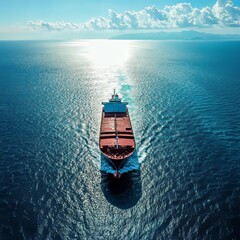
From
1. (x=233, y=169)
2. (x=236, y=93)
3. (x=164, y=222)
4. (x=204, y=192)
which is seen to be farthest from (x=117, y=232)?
(x=236, y=93)

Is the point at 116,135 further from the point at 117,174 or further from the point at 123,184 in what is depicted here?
the point at 123,184

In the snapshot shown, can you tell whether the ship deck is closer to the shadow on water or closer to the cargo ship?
the cargo ship

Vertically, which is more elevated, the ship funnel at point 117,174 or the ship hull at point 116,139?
the ship hull at point 116,139

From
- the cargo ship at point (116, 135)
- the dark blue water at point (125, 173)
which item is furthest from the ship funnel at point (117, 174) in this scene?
the dark blue water at point (125, 173)

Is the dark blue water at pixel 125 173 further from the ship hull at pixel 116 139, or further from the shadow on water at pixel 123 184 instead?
the ship hull at pixel 116 139

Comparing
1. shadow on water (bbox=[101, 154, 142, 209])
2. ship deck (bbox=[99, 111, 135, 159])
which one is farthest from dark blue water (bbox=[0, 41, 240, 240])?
ship deck (bbox=[99, 111, 135, 159])

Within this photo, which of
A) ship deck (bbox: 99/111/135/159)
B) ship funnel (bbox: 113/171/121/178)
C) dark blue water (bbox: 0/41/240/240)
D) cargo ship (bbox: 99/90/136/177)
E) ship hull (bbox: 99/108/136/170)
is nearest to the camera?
dark blue water (bbox: 0/41/240/240)
